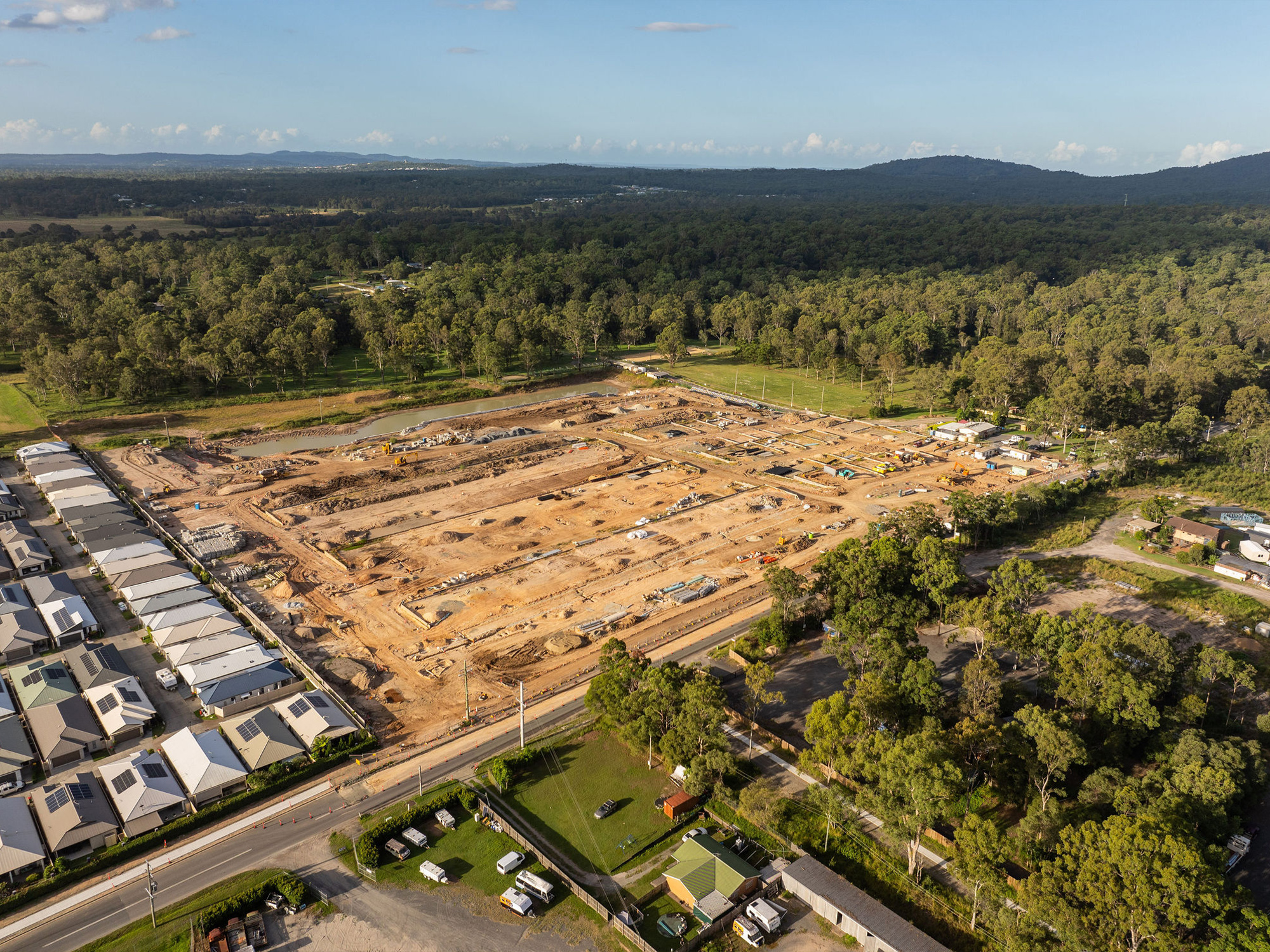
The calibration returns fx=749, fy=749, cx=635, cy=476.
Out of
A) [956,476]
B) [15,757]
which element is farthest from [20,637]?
[956,476]

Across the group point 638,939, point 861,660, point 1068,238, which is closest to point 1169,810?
point 861,660

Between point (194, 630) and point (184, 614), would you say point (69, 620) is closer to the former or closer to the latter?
point (184, 614)

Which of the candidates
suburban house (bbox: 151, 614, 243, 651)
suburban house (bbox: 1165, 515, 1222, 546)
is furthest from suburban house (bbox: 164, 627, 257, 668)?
suburban house (bbox: 1165, 515, 1222, 546)

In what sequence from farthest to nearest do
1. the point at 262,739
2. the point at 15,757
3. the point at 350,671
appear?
the point at 350,671
the point at 262,739
the point at 15,757

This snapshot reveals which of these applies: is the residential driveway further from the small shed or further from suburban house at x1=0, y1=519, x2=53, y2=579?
suburban house at x1=0, y1=519, x2=53, y2=579

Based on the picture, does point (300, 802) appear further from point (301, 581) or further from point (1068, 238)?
point (1068, 238)

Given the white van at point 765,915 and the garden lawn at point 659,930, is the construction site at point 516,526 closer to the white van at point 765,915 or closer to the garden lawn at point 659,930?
the garden lawn at point 659,930

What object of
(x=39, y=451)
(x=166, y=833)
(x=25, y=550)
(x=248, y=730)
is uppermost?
(x=39, y=451)
